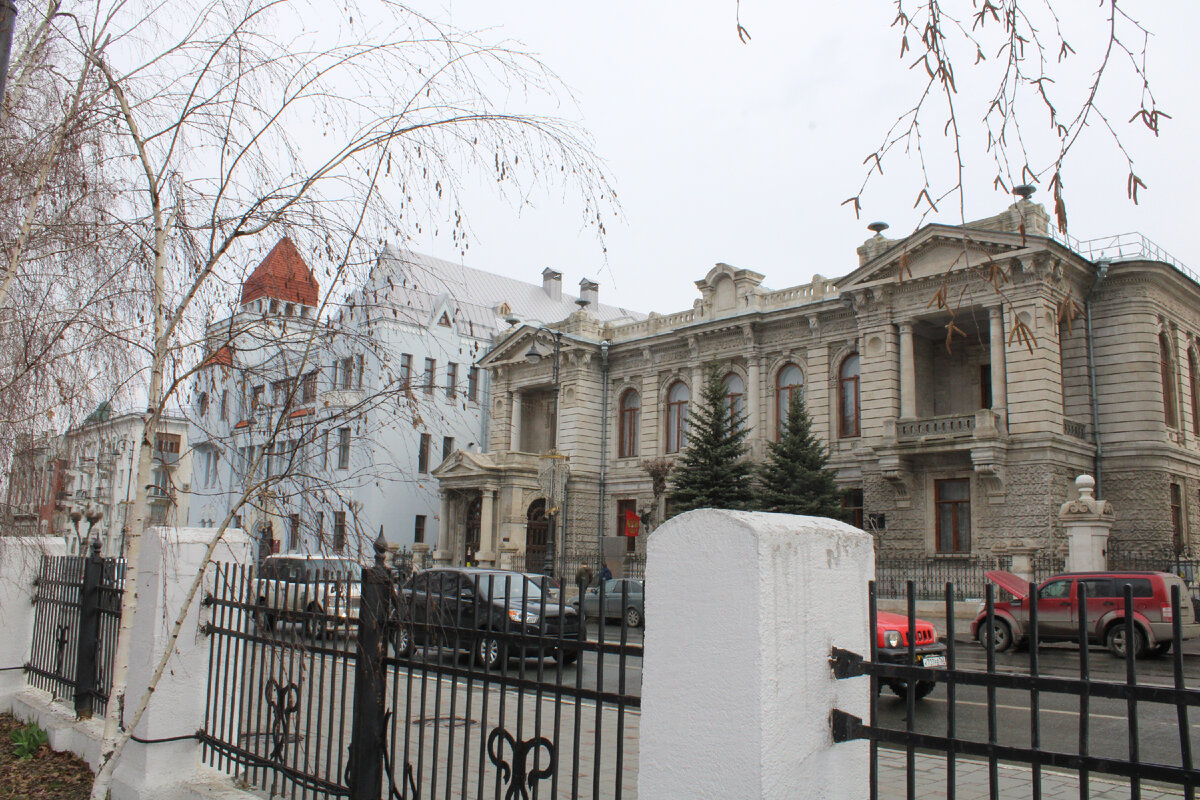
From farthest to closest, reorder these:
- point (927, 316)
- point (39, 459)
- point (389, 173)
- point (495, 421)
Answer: point (495, 421)
point (927, 316)
point (39, 459)
point (389, 173)

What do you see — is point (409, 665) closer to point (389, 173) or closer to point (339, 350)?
point (339, 350)

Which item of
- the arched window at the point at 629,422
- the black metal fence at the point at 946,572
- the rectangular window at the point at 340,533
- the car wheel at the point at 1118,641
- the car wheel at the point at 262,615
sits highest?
the arched window at the point at 629,422

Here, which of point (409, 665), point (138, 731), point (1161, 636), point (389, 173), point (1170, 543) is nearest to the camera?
point (409, 665)

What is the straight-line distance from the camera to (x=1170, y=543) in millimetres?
30172

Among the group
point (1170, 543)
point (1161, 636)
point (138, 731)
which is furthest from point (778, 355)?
point (138, 731)

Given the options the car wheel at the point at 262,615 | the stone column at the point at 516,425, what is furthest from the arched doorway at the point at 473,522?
the car wheel at the point at 262,615

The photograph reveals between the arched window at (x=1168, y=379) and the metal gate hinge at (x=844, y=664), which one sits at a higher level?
the arched window at (x=1168, y=379)

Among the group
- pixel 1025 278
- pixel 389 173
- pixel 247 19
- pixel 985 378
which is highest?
pixel 1025 278

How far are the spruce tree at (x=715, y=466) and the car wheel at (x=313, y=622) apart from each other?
30594 mm

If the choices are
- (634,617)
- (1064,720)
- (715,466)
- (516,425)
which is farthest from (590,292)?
(1064,720)

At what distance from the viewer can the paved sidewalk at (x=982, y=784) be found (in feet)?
23.2

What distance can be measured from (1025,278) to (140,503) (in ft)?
98.9

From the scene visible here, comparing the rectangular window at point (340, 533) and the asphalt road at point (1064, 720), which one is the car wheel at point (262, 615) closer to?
the rectangular window at point (340, 533)

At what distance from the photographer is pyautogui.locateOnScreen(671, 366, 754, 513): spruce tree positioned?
3616 cm
